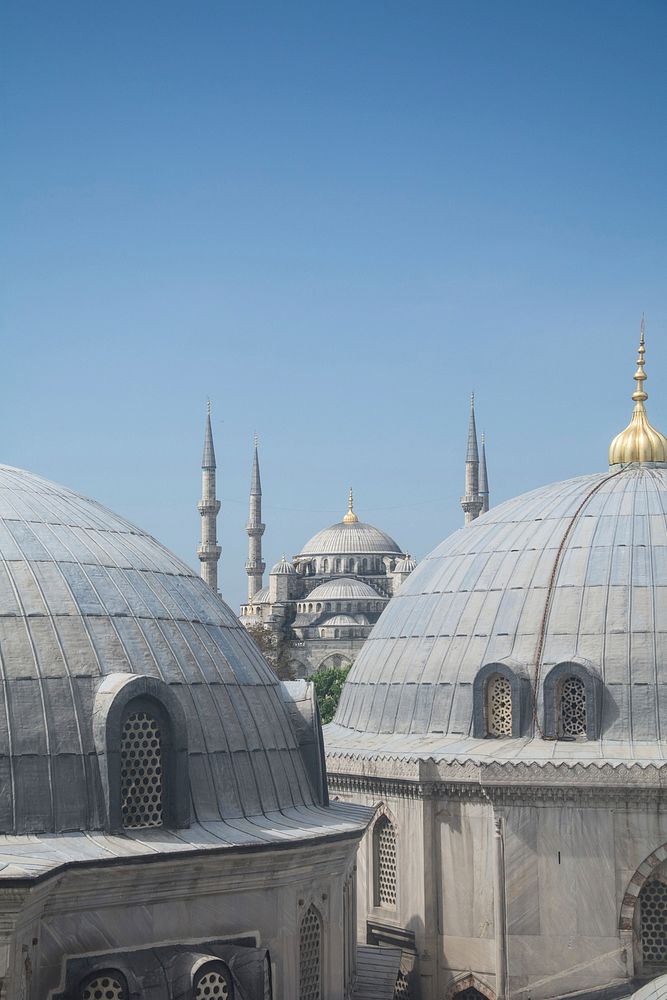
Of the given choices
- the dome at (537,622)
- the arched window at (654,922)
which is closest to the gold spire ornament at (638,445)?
the dome at (537,622)

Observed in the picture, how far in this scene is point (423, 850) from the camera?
20.4 meters

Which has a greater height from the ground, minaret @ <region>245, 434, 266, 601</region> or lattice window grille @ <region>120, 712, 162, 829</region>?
minaret @ <region>245, 434, 266, 601</region>

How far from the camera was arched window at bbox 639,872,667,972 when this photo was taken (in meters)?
19.0

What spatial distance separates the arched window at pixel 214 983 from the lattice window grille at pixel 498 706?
8494 mm

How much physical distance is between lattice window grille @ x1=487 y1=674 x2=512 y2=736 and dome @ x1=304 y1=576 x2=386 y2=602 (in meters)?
80.1

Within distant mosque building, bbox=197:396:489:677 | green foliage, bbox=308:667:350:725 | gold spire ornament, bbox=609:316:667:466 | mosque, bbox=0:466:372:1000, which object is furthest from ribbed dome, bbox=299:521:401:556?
mosque, bbox=0:466:372:1000

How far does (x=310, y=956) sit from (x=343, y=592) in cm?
8762

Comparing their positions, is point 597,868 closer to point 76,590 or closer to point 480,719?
point 480,719

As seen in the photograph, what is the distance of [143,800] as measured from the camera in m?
13.5

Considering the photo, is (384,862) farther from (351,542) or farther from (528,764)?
(351,542)

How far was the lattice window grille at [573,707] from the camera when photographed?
2033 centimetres

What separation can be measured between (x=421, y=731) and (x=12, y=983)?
11196 mm

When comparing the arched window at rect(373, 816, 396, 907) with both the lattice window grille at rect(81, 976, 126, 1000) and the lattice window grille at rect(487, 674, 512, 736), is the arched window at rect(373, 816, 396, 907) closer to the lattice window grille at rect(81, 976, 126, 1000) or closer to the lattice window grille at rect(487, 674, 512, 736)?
the lattice window grille at rect(487, 674, 512, 736)

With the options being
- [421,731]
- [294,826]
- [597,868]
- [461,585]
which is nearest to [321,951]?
[294,826]
